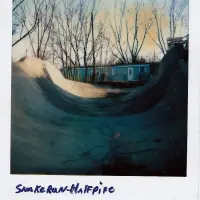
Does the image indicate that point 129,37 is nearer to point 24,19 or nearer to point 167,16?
point 167,16

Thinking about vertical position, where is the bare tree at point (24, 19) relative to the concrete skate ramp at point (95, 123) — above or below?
above

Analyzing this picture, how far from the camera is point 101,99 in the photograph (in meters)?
0.67

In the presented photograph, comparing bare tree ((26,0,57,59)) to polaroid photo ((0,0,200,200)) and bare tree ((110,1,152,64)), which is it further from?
bare tree ((110,1,152,64))

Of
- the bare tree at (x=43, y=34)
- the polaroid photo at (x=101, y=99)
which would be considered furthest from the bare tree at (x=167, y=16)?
the bare tree at (x=43, y=34)

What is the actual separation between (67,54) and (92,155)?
21 cm

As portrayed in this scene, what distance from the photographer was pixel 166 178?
66cm

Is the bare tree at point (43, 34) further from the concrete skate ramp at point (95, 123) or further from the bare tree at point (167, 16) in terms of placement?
the bare tree at point (167, 16)

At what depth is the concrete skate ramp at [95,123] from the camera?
2.17ft

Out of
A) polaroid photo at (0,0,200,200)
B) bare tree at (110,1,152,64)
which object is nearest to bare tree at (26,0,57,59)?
polaroid photo at (0,0,200,200)

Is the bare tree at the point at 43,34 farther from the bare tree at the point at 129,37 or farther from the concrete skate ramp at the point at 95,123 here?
the bare tree at the point at 129,37

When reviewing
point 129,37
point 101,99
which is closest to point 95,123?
point 101,99

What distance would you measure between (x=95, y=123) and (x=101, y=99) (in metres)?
0.05

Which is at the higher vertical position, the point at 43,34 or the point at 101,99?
the point at 43,34
